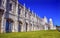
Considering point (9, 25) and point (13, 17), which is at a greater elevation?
point (13, 17)

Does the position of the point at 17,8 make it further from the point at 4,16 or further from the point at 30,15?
the point at 30,15

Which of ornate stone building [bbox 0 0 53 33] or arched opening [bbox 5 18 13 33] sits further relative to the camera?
arched opening [bbox 5 18 13 33]

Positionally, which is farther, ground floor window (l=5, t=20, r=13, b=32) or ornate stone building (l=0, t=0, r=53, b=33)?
ground floor window (l=5, t=20, r=13, b=32)

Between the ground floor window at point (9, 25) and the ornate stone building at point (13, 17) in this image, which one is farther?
the ground floor window at point (9, 25)

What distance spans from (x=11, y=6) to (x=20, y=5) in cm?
542

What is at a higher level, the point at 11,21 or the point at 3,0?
the point at 3,0

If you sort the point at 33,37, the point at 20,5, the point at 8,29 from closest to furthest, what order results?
the point at 33,37, the point at 8,29, the point at 20,5

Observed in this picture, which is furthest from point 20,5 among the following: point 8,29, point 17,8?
point 8,29

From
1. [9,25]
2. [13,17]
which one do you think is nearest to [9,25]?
[9,25]

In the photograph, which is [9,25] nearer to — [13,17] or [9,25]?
[9,25]

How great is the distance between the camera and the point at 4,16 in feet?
109

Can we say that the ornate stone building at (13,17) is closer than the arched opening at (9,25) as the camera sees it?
Yes

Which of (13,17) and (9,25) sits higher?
(13,17)

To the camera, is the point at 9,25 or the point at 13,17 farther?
the point at 13,17
